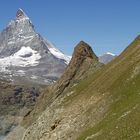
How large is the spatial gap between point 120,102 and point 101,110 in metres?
5.60

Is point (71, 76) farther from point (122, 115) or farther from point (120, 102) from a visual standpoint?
point (122, 115)

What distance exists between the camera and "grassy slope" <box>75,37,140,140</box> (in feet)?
131

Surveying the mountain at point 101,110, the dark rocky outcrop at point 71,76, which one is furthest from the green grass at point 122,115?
the dark rocky outcrop at point 71,76

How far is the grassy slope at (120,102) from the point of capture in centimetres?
3991

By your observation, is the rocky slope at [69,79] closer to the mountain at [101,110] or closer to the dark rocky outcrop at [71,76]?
the dark rocky outcrop at [71,76]

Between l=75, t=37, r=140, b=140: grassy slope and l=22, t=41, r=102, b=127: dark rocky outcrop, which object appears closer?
l=75, t=37, r=140, b=140: grassy slope

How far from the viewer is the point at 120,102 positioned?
1998 inches

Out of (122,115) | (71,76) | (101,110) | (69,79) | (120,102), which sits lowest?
(122,115)

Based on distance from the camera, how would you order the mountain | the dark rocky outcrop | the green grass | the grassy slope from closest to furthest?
the green grass
the grassy slope
the mountain
the dark rocky outcrop

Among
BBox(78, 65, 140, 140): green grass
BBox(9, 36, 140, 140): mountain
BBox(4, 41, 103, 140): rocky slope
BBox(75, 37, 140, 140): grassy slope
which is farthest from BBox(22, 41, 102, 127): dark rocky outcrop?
BBox(78, 65, 140, 140): green grass

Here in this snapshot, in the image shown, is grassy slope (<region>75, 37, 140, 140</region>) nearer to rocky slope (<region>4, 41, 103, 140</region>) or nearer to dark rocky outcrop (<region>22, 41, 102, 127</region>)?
rocky slope (<region>4, 41, 103, 140</region>)

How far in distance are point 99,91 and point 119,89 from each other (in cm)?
708

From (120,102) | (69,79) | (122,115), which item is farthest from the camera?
(69,79)

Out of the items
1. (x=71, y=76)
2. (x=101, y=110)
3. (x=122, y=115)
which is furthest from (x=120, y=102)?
(x=71, y=76)
